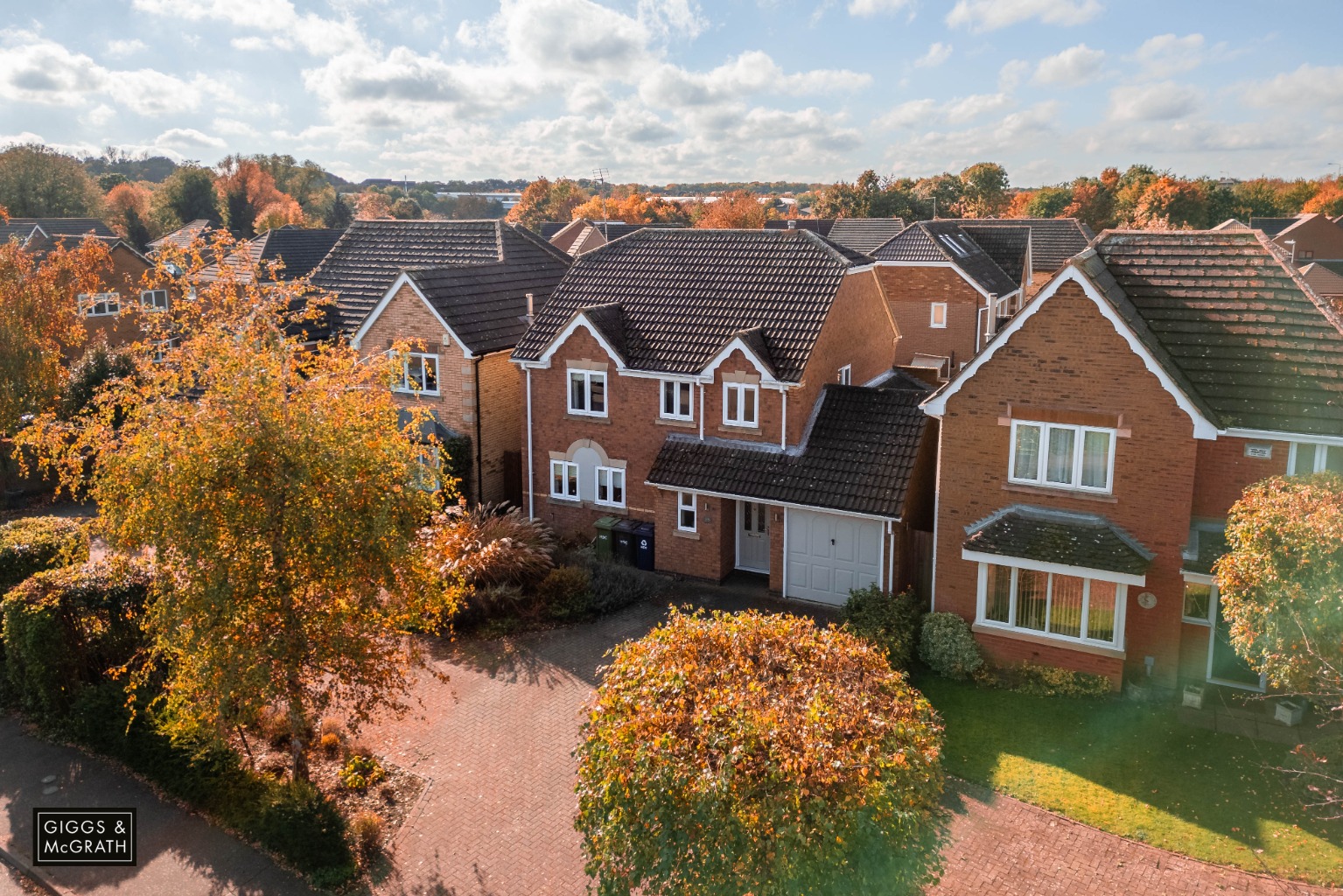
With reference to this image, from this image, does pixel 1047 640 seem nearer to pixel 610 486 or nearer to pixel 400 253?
pixel 610 486

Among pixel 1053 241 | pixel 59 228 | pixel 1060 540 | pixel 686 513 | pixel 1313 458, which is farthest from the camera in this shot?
pixel 59 228

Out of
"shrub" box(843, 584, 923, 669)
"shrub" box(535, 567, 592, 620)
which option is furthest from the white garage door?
"shrub" box(535, 567, 592, 620)

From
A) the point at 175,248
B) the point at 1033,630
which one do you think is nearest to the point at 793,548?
the point at 1033,630

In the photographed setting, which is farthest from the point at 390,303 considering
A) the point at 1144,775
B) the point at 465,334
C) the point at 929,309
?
the point at 929,309

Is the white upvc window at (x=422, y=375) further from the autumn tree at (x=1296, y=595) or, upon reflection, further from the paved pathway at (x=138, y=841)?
the autumn tree at (x=1296, y=595)

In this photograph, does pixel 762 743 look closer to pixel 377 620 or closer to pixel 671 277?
pixel 377 620

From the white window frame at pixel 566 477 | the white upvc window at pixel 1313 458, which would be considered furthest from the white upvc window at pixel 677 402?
the white upvc window at pixel 1313 458
